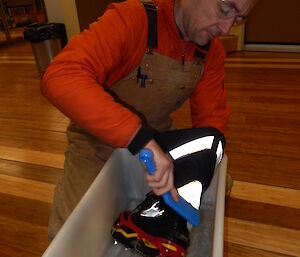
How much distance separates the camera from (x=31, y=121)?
1.58m

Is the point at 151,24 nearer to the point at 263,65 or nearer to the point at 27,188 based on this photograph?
the point at 27,188

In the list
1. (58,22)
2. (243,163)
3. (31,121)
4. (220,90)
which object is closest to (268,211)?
(243,163)

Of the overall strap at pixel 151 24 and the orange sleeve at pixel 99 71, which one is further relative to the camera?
the overall strap at pixel 151 24

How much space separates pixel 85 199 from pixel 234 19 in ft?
1.47

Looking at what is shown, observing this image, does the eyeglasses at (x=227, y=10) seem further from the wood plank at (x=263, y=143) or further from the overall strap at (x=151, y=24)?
the wood plank at (x=263, y=143)

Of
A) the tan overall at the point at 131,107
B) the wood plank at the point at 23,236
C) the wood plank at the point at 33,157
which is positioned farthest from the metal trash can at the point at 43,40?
the tan overall at the point at 131,107

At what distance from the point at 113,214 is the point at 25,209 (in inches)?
17.7

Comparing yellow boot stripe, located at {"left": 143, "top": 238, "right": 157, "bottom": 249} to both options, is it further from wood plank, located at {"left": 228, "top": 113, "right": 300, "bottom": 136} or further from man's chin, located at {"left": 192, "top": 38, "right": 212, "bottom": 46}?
wood plank, located at {"left": 228, "top": 113, "right": 300, "bottom": 136}

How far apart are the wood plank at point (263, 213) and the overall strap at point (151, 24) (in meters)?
0.56

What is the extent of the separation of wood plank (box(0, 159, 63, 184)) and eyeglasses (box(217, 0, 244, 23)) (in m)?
0.83

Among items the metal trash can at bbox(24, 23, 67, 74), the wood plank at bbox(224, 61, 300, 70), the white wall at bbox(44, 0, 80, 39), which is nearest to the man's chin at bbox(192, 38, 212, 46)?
the wood plank at bbox(224, 61, 300, 70)

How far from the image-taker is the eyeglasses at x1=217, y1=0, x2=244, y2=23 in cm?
56

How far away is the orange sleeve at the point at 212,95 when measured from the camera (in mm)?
820

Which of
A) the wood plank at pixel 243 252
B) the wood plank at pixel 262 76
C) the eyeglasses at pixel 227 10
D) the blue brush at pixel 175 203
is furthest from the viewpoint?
the wood plank at pixel 262 76
